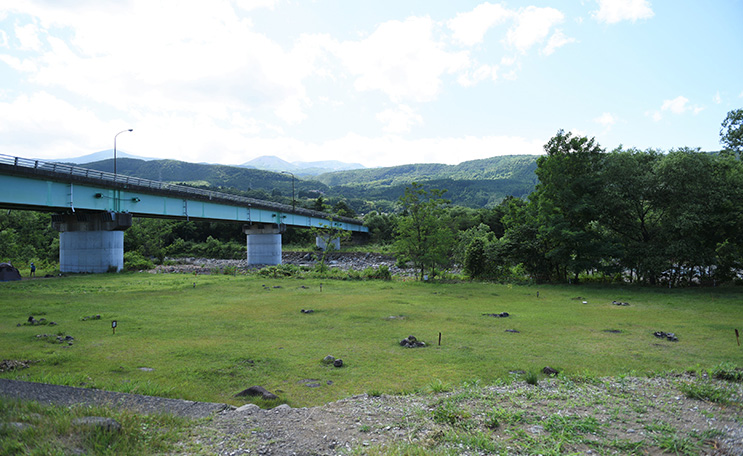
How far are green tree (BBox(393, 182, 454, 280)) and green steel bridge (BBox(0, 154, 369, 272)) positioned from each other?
2496 cm

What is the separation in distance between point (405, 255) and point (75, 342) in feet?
99.3

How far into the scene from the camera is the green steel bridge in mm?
30469

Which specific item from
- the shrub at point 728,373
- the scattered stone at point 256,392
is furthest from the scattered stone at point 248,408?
the shrub at point 728,373

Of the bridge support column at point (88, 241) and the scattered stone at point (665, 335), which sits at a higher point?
the bridge support column at point (88, 241)

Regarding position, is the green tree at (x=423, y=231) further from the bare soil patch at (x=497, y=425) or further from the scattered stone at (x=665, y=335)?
the bare soil patch at (x=497, y=425)

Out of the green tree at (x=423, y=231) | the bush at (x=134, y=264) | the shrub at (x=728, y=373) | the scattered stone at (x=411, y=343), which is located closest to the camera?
the shrub at (x=728, y=373)

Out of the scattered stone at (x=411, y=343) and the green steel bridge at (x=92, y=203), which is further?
the green steel bridge at (x=92, y=203)

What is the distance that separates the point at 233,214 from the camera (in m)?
54.3

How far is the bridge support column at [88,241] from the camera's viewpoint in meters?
37.6

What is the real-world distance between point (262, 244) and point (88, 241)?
85.4 ft

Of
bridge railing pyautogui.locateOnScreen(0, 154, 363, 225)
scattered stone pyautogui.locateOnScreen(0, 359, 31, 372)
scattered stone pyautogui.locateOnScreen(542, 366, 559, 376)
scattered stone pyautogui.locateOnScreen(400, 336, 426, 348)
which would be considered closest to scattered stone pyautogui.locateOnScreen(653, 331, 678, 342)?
scattered stone pyautogui.locateOnScreen(542, 366, 559, 376)

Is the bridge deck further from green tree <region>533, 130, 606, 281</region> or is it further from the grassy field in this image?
green tree <region>533, 130, 606, 281</region>

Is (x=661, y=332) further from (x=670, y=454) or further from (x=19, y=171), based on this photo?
(x=19, y=171)

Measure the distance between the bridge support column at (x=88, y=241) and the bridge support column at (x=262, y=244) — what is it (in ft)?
79.3
